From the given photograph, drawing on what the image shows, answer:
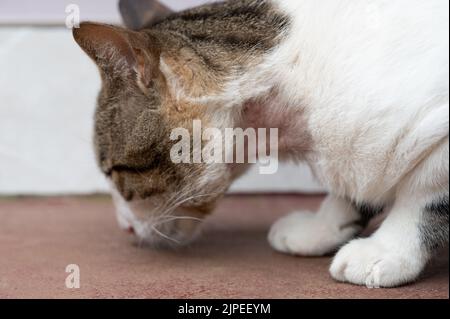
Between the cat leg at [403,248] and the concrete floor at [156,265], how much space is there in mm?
21

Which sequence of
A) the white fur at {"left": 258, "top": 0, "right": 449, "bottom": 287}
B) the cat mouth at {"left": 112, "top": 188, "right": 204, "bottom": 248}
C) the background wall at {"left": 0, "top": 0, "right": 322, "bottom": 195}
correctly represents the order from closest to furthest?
the white fur at {"left": 258, "top": 0, "right": 449, "bottom": 287} < the cat mouth at {"left": 112, "top": 188, "right": 204, "bottom": 248} < the background wall at {"left": 0, "top": 0, "right": 322, "bottom": 195}

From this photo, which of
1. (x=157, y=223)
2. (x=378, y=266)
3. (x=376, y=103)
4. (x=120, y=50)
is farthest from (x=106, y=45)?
(x=378, y=266)

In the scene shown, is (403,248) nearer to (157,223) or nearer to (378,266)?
(378,266)

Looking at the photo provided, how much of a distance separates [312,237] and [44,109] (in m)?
0.99

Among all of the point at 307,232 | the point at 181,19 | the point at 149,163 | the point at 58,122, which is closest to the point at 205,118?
the point at 149,163

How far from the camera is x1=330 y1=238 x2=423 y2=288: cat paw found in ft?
3.55

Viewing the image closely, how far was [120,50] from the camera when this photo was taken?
116 cm

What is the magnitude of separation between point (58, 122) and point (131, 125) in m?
0.82

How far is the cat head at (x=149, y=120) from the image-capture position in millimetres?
1155

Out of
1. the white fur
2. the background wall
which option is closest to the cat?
the white fur

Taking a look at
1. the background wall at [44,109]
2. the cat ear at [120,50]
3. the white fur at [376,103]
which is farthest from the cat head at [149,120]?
the background wall at [44,109]

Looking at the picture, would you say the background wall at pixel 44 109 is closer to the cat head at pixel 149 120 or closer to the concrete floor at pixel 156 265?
the concrete floor at pixel 156 265

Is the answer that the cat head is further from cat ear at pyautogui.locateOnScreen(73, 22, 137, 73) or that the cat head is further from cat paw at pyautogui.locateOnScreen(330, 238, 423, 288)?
cat paw at pyautogui.locateOnScreen(330, 238, 423, 288)
